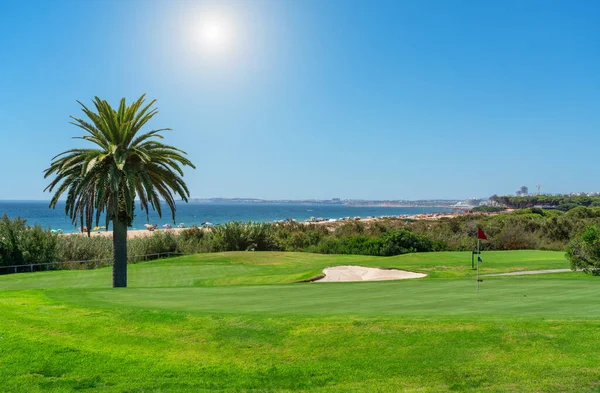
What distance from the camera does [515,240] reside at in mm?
37844

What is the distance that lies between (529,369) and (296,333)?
387cm

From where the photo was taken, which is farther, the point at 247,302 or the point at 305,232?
the point at 305,232

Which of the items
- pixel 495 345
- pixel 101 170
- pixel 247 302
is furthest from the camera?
pixel 101 170

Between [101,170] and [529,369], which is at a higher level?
[101,170]

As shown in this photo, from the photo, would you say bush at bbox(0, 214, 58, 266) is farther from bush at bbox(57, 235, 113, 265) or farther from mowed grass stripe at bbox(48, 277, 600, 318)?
mowed grass stripe at bbox(48, 277, 600, 318)

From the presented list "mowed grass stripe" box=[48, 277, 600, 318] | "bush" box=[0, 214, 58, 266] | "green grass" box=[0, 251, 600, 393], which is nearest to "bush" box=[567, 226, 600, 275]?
"mowed grass stripe" box=[48, 277, 600, 318]

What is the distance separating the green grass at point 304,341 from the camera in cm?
664

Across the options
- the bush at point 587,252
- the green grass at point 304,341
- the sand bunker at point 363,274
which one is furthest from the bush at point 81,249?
the bush at point 587,252

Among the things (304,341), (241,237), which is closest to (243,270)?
(241,237)

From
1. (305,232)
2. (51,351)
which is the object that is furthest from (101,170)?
(305,232)

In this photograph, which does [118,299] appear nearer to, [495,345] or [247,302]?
[247,302]

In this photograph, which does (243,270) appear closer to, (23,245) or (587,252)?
(23,245)

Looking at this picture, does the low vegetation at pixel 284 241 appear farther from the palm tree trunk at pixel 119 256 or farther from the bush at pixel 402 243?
the palm tree trunk at pixel 119 256

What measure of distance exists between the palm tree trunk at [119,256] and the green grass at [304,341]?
650cm
